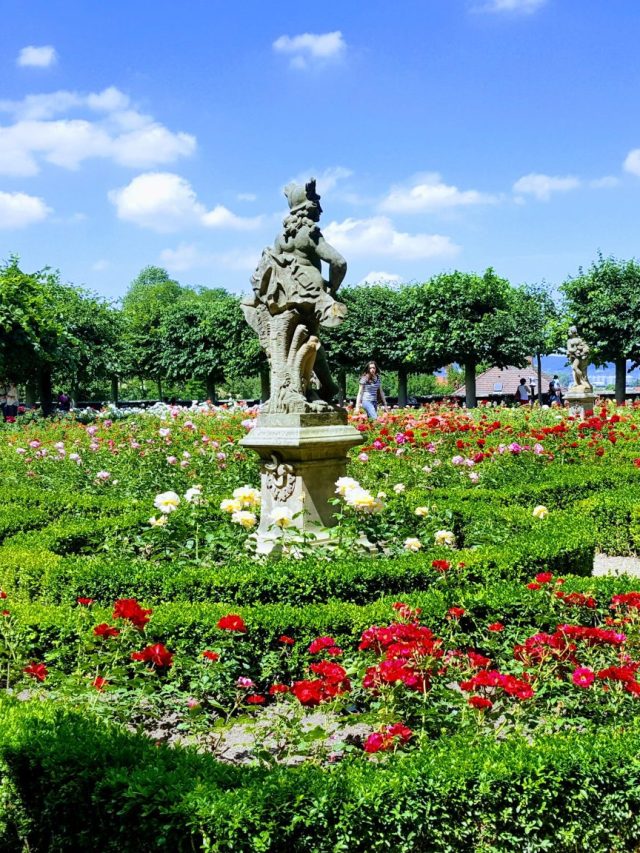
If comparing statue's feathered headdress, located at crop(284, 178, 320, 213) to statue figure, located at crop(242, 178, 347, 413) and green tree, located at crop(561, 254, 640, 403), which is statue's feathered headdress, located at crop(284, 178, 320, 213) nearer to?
statue figure, located at crop(242, 178, 347, 413)

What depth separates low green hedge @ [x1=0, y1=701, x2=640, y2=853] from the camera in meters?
2.60

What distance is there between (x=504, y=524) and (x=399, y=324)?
28.6 m

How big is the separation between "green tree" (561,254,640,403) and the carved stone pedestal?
26115 mm

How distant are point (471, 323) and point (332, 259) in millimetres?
27407

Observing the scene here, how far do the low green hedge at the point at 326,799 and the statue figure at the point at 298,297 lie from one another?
3925mm

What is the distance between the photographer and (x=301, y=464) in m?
6.46

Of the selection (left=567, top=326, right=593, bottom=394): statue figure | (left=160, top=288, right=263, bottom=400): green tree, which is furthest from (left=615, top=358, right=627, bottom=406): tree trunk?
(left=160, top=288, right=263, bottom=400): green tree

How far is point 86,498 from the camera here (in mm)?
8414

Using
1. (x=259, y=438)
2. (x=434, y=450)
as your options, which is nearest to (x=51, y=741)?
(x=259, y=438)

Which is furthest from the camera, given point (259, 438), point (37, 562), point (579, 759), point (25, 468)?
point (25, 468)

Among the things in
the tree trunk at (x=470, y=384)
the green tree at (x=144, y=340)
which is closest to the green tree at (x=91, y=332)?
the green tree at (x=144, y=340)

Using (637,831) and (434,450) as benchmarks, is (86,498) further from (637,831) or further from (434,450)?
(637,831)

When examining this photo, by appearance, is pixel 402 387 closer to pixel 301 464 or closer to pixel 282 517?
pixel 301 464

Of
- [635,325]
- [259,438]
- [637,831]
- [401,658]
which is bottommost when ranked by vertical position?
[637,831]
